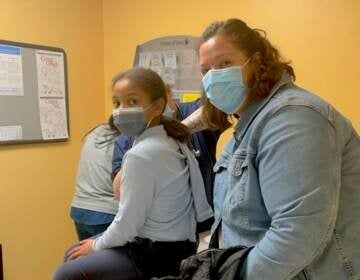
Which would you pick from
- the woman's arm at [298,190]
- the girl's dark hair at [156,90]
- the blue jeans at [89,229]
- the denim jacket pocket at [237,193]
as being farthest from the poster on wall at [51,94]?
the woman's arm at [298,190]

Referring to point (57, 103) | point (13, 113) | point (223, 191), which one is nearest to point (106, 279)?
point (223, 191)

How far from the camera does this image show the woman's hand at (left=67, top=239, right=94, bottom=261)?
5.05ft

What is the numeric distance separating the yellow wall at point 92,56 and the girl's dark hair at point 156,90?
1.07 meters

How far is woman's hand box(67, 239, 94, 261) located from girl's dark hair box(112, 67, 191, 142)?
497 millimetres

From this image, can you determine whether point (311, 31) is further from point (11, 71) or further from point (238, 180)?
point (11, 71)

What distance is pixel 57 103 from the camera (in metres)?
2.84

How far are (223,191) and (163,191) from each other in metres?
0.38

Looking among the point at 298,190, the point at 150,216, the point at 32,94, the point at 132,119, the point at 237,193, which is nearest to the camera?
the point at 298,190

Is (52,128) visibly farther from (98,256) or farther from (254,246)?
(254,246)

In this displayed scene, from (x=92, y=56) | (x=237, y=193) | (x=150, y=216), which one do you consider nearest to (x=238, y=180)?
(x=237, y=193)

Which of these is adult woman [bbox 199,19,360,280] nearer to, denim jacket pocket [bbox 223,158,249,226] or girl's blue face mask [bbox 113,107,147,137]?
denim jacket pocket [bbox 223,158,249,226]

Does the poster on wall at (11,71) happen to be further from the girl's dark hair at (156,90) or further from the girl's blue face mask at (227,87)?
the girl's blue face mask at (227,87)

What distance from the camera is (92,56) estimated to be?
3102 millimetres

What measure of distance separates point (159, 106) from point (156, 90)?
2.5 inches
